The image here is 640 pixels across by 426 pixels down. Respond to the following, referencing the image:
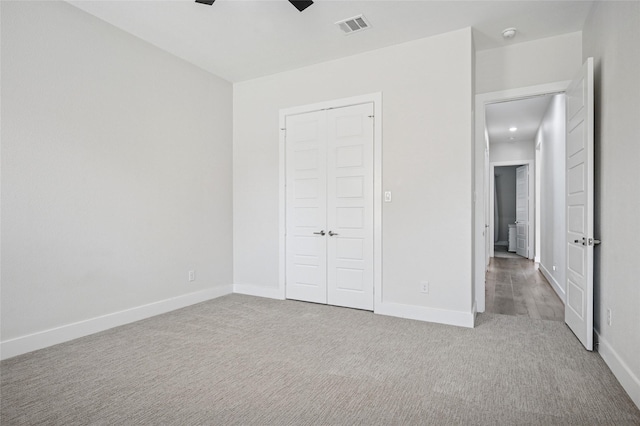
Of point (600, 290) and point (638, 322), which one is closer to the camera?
point (638, 322)

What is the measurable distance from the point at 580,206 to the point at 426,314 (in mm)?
Answer: 1686

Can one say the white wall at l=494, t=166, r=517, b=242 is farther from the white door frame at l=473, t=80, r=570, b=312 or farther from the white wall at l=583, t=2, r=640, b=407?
the white wall at l=583, t=2, r=640, b=407

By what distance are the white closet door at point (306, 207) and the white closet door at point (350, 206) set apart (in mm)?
99

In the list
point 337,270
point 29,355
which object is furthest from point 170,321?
point 337,270

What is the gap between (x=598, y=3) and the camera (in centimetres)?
286

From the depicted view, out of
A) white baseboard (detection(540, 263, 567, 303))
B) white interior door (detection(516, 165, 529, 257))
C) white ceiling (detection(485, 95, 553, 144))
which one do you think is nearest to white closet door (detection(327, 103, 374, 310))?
white baseboard (detection(540, 263, 567, 303))

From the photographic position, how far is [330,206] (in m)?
4.19

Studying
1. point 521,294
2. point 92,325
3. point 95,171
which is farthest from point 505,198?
point 92,325

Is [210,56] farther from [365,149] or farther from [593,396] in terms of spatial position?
[593,396]

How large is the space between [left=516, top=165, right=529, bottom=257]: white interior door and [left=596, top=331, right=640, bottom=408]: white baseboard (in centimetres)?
682

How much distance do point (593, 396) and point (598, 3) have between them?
9.81 ft

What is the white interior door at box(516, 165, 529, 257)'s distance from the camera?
8.79m

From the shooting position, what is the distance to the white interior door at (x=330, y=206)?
13.0 feet

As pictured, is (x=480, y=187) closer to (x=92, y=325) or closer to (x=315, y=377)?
(x=315, y=377)
